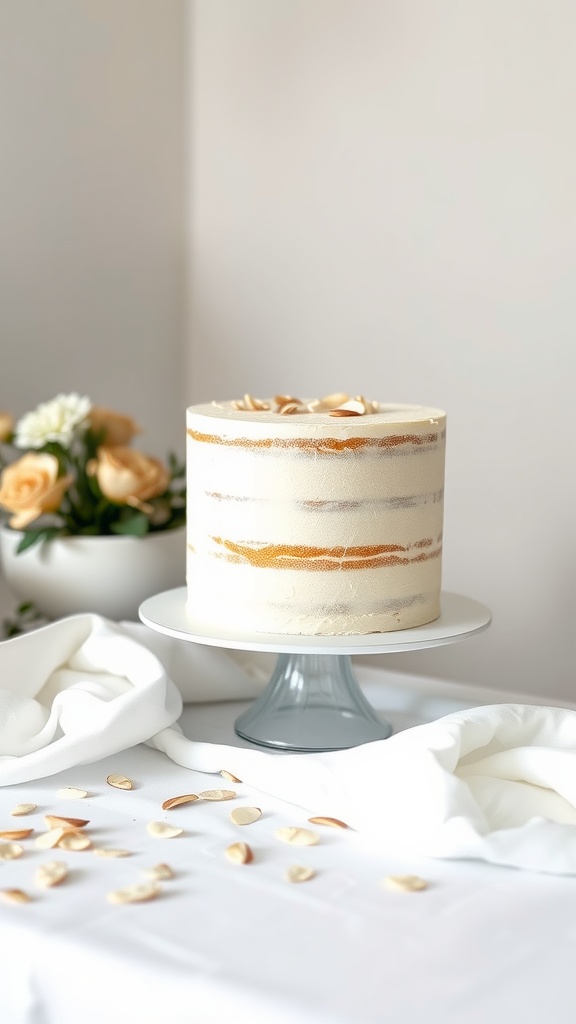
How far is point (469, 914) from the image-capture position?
0.62 m

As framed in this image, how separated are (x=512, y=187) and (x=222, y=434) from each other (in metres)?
0.70

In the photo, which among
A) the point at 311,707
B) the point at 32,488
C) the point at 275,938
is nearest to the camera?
the point at 275,938

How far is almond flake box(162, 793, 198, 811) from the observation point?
0.77 m

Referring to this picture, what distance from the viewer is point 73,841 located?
2.29 ft

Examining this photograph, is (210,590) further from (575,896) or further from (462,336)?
(462,336)

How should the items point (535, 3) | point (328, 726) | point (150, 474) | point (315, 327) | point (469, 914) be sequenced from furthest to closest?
point (315, 327) → point (535, 3) → point (150, 474) → point (328, 726) → point (469, 914)

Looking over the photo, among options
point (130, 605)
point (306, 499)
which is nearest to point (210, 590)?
point (306, 499)

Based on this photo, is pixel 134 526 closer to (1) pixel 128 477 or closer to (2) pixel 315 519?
(1) pixel 128 477

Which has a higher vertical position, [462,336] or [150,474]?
[462,336]

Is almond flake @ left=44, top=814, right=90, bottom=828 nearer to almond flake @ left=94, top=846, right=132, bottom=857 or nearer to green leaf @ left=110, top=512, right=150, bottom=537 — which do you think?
almond flake @ left=94, top=846, right=132, bottom=857

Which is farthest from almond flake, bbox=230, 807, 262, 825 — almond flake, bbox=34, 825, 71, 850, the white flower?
the white flower

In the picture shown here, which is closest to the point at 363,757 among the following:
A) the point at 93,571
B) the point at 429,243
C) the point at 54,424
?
the point at 93,571

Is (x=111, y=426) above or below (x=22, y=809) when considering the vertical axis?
above

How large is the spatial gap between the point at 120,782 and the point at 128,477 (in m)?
0.38
